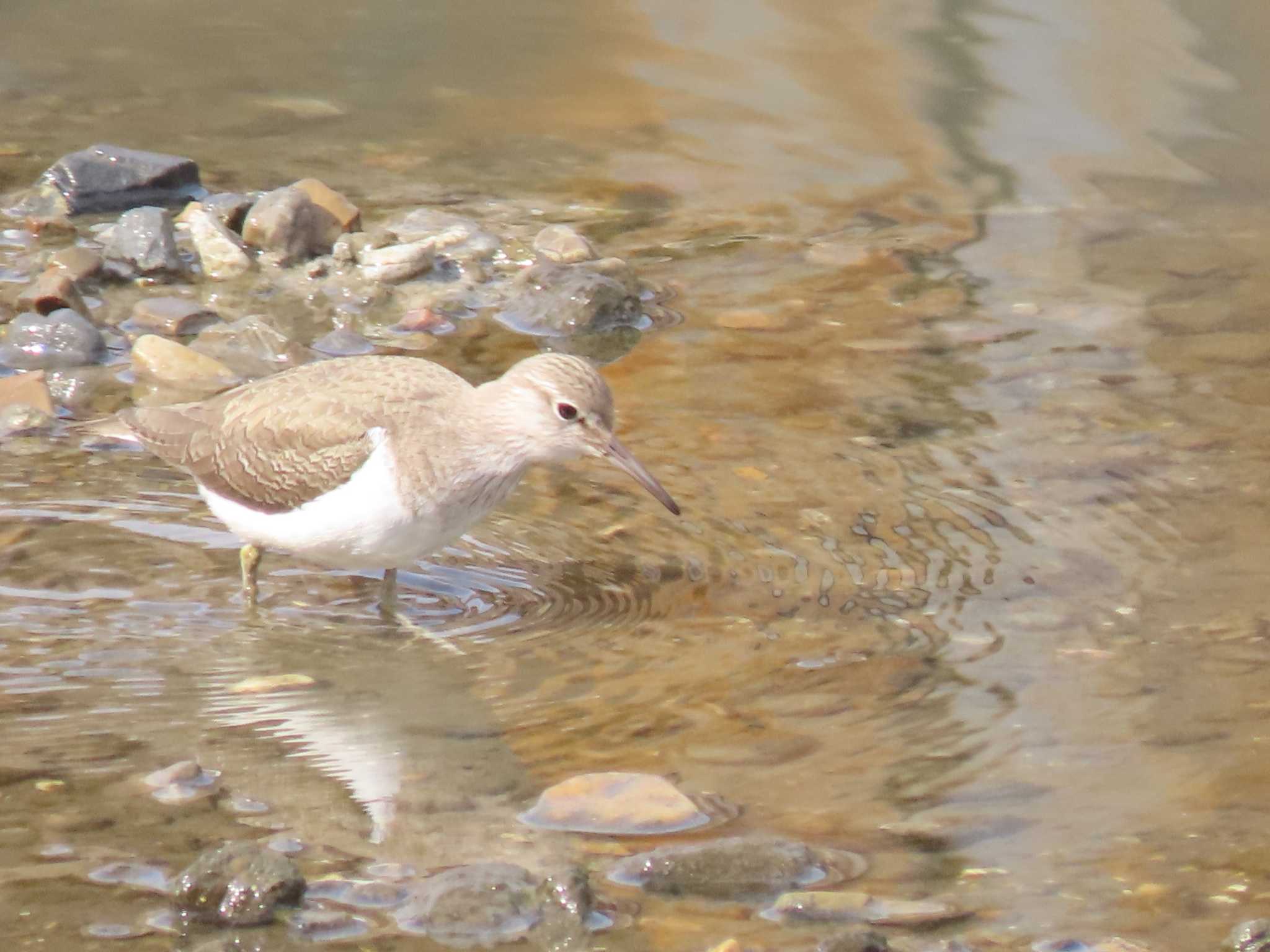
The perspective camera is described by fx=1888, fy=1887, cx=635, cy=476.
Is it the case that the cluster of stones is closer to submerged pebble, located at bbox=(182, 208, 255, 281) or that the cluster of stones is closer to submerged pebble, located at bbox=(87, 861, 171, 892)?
submerged pebble, located at bbox=(182, 208, 255, 281)

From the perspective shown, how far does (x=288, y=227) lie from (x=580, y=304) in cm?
180

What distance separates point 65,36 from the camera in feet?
44.8

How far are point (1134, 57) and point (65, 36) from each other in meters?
7.60

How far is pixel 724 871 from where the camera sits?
4.77 metres

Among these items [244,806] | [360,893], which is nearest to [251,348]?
[244,806]

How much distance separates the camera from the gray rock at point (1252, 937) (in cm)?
445

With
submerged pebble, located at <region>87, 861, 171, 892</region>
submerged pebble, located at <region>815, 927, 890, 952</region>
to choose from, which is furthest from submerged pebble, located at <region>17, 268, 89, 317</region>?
submerged pebble, located at <region>815, 927, 890, 952</region>

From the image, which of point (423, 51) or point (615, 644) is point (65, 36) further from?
point (615, 644)

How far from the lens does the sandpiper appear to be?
6.54 meters

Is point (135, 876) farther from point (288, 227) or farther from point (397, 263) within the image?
point (288, 227)

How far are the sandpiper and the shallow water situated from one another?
324 millimetres

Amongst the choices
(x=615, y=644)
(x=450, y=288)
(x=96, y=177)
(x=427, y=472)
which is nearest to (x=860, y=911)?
(x=615, y=644)

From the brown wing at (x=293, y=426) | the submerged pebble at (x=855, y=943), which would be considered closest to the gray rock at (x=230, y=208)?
the brown wing at (x=293, y=426)

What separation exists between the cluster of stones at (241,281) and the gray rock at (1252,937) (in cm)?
530
